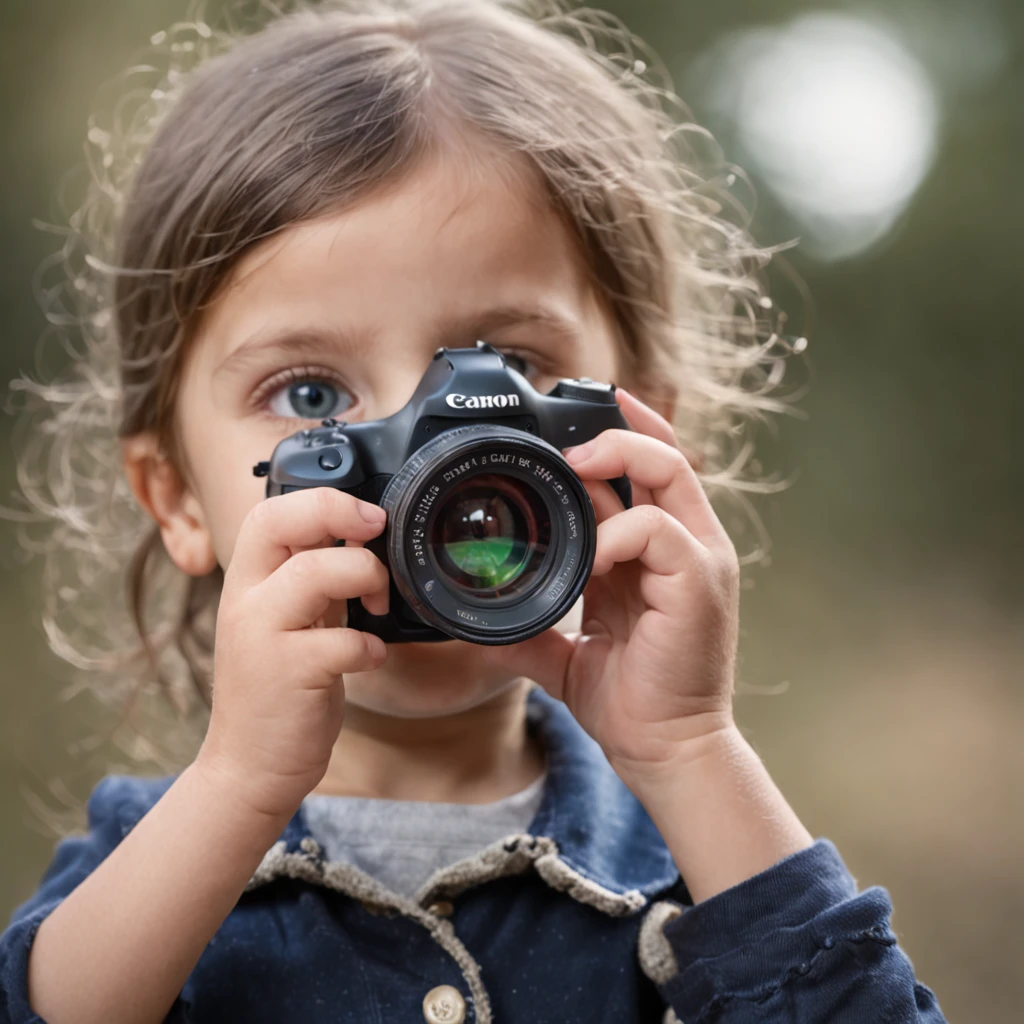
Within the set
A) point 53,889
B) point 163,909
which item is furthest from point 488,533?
point 53,889

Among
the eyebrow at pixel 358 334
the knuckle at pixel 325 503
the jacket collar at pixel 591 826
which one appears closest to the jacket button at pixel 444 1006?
the jacket collar at pixel 591 826

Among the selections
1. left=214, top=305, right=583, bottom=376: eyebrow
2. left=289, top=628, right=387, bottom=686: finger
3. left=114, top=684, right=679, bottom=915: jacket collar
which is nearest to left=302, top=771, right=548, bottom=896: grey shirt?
A: left=114, top=684, right=679, bottom=915: jacket collar

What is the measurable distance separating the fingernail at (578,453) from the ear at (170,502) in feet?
1.26

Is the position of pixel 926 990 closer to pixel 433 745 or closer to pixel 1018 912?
pixel 433 745

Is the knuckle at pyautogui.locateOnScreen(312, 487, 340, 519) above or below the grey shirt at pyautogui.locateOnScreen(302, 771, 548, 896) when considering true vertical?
above

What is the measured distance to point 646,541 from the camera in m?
0.87

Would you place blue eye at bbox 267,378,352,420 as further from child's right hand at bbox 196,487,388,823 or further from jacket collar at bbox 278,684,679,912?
jacket collar at bbox 278,684,679,912

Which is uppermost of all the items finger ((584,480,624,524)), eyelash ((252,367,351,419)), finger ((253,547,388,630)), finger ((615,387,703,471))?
eyelash ((252,367,351,419))

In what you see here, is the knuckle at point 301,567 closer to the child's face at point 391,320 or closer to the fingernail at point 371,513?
the fingernail at point 371,513

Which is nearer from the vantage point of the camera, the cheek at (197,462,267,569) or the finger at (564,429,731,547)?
the finger at (564,429,731,547)

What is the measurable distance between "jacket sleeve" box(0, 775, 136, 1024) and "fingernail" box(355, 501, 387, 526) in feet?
1.25

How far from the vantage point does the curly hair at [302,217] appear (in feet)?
3.38

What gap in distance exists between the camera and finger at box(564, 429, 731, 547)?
2.90ft

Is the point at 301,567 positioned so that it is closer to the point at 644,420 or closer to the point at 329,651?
the point at 329,651
